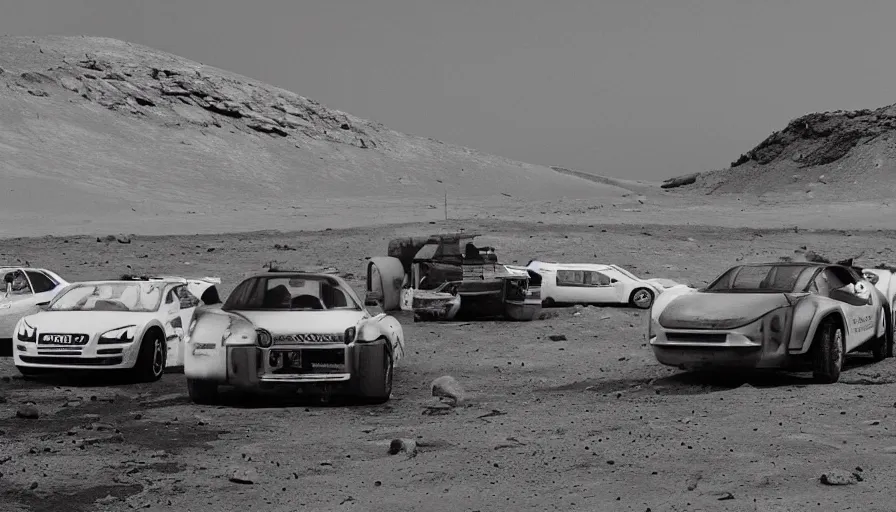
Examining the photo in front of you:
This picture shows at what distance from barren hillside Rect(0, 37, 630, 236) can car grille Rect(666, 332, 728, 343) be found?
42.1 metres

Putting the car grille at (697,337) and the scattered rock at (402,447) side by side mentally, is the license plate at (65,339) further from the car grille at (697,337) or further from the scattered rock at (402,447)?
the car grille at (697,337)

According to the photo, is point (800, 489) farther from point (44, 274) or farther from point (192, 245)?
point (192, 245)

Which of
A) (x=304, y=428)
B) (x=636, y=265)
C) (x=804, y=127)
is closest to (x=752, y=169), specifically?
(x=804, y=127)

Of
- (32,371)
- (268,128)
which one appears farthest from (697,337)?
(268,128)

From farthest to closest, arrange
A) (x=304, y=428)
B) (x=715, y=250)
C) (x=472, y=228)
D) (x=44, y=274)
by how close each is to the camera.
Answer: (x=472, y=228)
(x=715, y=250)
(x=44, y=274)
(x=304, y=428)

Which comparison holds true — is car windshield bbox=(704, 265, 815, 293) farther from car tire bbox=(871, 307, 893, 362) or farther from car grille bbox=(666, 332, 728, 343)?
car tire bbox=(871, 307, 893, 362)

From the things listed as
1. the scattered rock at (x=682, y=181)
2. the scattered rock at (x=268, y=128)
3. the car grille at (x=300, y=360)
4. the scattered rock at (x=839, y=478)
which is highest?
the scattered rock at (x=268, y=128)

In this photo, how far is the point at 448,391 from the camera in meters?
12.1

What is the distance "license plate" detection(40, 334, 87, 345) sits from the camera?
1334 cm

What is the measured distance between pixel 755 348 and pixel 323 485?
18.2ft

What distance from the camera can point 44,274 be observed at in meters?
17.9

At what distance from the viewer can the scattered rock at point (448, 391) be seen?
11961 millimetres

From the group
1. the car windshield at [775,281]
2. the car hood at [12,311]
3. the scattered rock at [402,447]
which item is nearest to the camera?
the scattered rock at [402,447]

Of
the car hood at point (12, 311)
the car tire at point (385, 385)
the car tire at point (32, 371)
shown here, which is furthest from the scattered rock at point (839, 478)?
the car hood at point (12, 311)
